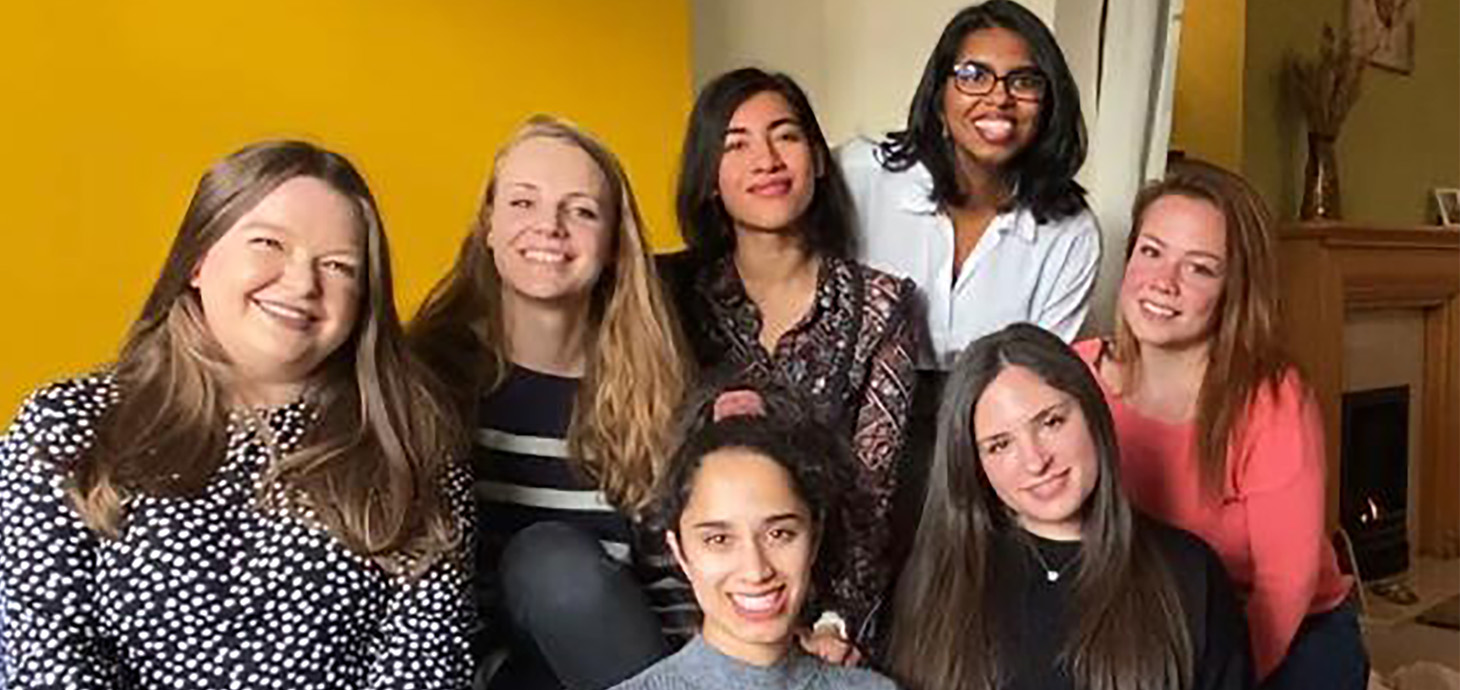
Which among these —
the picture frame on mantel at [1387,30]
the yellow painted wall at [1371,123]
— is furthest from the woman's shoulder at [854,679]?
the picture frame on mantel at [1387,30]

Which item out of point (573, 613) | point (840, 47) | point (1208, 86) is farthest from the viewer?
point (1208, 86)

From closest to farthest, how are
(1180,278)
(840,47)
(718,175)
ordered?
(1180,278), (718,175), (840,47)

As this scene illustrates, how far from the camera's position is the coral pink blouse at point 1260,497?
5.95 ft

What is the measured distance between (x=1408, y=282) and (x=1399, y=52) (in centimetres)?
76

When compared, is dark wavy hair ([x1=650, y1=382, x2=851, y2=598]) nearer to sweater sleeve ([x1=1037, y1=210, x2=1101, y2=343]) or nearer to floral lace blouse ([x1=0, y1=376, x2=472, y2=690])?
floral lace blouse ([x1=0, y1=376, x2=472, y2=690])

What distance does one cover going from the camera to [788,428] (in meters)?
1.60

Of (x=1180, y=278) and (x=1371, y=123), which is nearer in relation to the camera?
(x=1180, y=278)

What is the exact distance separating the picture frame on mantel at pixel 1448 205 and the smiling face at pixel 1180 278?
3544 mm

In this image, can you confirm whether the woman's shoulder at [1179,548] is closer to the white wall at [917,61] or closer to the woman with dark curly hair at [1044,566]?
the woman with dark curly hair at [1044,566]

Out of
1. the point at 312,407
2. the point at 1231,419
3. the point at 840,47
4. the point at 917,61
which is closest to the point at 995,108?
the point at 1231,419

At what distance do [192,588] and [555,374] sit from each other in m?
0.52

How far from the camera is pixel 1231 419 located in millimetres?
1822

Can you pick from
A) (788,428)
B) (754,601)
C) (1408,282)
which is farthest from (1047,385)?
(1408,282)

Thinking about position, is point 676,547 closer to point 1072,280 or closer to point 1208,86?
point 1072,280
